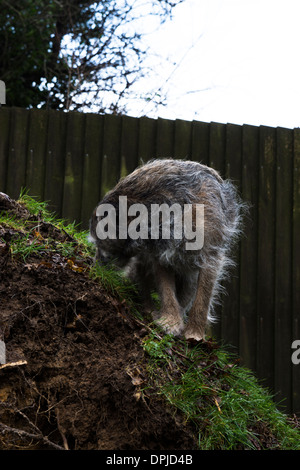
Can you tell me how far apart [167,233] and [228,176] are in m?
3.12

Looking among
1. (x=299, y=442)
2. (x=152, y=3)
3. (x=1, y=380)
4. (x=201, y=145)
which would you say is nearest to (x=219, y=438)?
(x=299, y=442)

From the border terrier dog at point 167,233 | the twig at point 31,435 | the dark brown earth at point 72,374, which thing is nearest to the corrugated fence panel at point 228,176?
the border terrier dog at point 167,233

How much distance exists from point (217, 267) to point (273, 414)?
1.08 metres

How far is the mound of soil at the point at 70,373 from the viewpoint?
3086mm

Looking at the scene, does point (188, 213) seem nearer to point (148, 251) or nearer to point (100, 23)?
point (148, 251)

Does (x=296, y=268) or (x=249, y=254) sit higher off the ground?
(x=249, y=254)

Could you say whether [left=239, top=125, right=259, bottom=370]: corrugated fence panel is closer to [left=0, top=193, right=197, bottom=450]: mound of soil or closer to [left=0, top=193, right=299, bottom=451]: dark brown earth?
[left=0, top=193, right=299, bottom=451]: dark brown earth

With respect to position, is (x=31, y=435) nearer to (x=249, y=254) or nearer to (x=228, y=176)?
(x=249, y=254)

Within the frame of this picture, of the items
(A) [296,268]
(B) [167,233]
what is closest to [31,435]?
(B) [167,233]

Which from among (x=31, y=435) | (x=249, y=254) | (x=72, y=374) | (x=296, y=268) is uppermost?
(x=249, y=254)

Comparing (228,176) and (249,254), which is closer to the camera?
(249,254)

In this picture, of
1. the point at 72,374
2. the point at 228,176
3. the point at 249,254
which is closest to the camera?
the point at 72,374

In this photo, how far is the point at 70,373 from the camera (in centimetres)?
323
